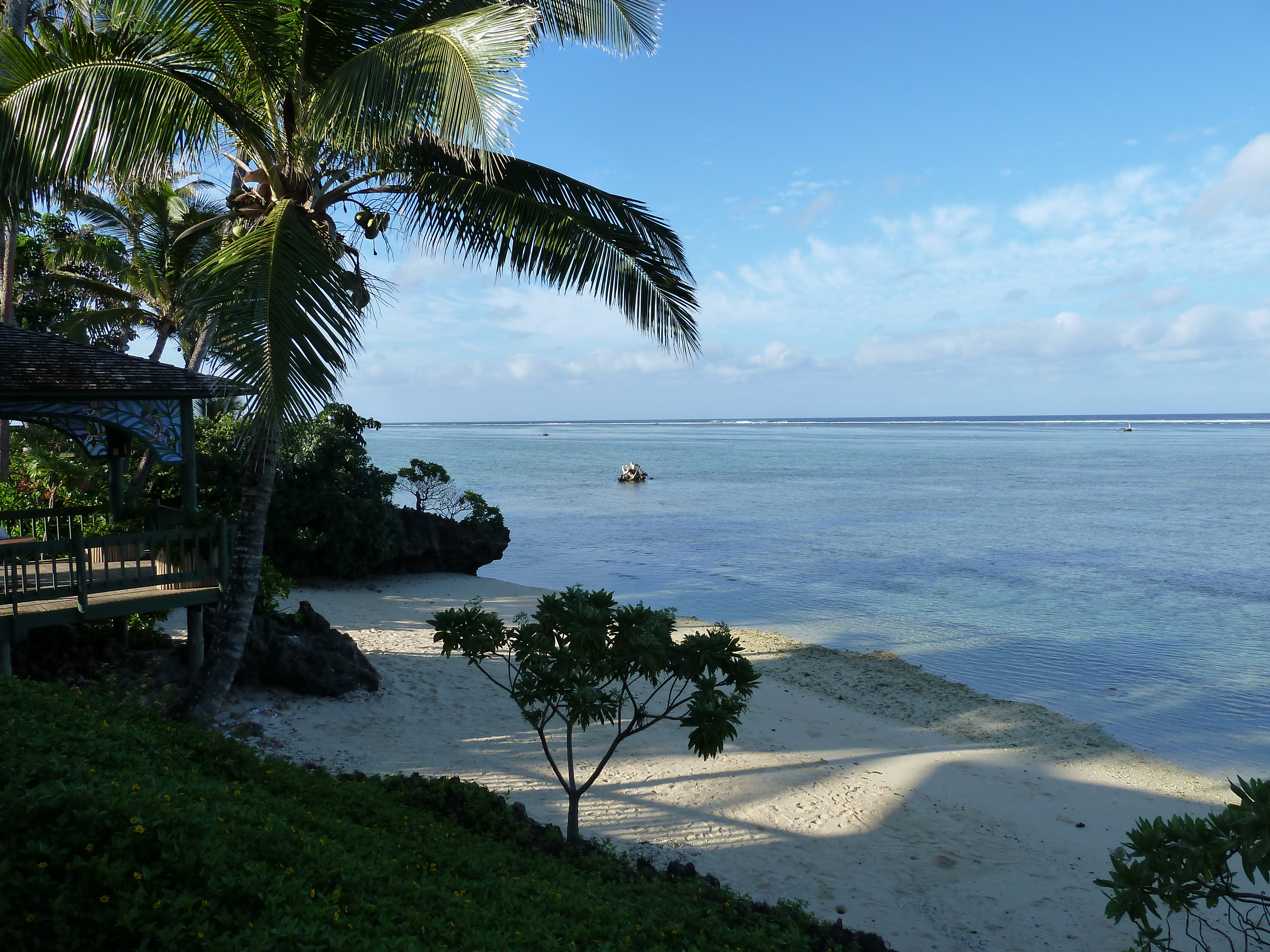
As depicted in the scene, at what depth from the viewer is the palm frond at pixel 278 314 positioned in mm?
5555

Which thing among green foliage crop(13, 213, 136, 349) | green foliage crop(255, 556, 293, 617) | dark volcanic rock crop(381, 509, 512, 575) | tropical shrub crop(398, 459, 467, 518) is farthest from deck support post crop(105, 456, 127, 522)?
tropical shrub crop(398, 459, 467, 518)

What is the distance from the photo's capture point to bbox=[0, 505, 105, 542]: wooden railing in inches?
369

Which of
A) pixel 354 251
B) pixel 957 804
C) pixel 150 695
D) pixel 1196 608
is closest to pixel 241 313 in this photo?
pixel 354 251

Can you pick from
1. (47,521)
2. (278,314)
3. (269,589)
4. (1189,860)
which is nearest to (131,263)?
(47,521)

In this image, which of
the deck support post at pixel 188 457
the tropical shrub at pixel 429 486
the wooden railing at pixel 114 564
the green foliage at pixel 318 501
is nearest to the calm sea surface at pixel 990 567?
the tropical shrub at pixel 429 486

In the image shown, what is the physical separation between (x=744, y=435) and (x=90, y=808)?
15443cm

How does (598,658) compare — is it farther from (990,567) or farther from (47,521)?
(990,567)

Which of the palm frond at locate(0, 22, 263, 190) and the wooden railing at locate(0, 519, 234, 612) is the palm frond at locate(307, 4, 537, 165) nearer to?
the palm frond at locate(0, 22, 263, 190)

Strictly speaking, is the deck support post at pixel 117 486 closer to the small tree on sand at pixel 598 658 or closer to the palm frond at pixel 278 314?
the palm frond at pixel 278 314

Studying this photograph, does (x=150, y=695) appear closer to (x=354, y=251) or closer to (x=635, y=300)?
(x=354, y=251)

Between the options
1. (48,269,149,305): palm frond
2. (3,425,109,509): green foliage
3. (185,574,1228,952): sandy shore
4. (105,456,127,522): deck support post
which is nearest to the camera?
(185,574,1228,952): sandy shore

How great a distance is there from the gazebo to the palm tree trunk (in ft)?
1.96

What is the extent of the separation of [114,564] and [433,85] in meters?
6.75

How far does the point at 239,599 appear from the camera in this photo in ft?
26.3
